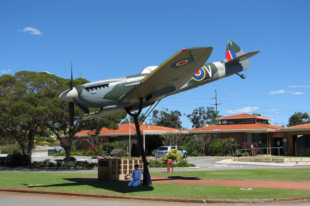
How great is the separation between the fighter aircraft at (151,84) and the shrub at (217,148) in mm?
23709

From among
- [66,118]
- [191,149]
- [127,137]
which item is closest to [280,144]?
[191,149]

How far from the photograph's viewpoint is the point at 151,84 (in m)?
12.0

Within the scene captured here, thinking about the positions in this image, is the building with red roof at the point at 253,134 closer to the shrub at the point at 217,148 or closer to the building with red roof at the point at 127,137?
the building with red roof at the point at 127,137

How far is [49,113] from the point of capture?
23.1 meters

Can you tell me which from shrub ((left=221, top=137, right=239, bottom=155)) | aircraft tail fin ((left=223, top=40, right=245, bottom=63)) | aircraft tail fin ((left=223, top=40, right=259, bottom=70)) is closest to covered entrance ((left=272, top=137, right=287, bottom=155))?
shrub ((left=221, top=137, right=239, bottom=155))

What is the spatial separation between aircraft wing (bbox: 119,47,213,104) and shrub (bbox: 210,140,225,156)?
→ 26.6 metres

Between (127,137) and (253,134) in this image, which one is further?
(127,137)

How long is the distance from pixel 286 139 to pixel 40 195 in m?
34.7

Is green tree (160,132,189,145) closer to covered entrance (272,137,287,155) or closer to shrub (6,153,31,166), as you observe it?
covered entrance (272,137,287,155)

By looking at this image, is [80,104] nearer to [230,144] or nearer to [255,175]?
[255,175]

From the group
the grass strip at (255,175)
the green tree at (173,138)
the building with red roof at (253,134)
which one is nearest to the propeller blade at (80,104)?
the grass strip at (255,175)

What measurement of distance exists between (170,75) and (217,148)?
94.3 feet

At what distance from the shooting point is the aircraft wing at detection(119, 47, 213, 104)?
32.6 ft

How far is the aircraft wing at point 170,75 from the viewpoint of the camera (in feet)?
32.6
